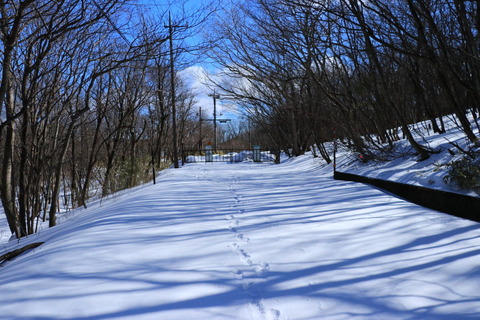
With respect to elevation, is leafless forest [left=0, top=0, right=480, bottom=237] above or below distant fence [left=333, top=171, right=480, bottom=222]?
above

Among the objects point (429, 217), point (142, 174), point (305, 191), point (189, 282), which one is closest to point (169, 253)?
point (189, 282)

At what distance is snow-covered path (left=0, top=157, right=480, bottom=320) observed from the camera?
2.37 m

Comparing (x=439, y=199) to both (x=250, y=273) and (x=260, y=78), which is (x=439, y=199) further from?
(x=260, y=78)

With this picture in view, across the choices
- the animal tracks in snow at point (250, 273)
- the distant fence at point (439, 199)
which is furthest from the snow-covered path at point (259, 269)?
the distant fence at point (439, 199)

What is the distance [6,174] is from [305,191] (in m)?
6.50

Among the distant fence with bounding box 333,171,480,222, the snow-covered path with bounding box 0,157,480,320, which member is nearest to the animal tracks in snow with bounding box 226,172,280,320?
the snow-covered path with bounding box 0,157,480,320

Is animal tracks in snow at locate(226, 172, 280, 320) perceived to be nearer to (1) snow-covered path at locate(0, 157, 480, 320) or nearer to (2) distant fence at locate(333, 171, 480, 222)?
(1) snow-covered path at locate(0, 157, 480, 320)

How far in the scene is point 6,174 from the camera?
7.56 meters

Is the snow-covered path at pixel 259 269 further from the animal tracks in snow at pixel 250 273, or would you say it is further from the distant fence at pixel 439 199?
the distant fence at pixel 439 199

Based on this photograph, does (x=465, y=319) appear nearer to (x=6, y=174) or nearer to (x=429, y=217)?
(x=429, y=217)

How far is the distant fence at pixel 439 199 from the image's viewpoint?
183 inches

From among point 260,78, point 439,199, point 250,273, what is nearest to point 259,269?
point 250,273

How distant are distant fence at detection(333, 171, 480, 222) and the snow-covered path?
1.75 feet

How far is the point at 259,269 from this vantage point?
3.05 metres
